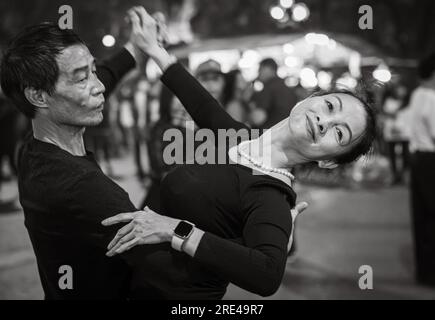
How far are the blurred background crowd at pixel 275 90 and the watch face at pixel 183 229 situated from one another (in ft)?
2.09

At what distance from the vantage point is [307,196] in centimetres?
855

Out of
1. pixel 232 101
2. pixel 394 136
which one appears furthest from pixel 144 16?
pixel 394 136

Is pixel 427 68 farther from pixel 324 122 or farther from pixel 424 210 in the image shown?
pixel 324 122

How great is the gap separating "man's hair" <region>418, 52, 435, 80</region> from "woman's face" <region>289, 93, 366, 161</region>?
3.62 m

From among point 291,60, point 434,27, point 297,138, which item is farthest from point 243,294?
point 434,27

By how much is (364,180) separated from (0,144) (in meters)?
6.06

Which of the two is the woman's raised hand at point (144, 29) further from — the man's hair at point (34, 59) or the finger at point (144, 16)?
the man's hair at point (34, 59)

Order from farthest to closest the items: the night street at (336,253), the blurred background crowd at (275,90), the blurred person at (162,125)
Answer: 1. the night street at (336,253)
2. the blurred background crowd at (275,90)
3. the blurred person at (162,125)

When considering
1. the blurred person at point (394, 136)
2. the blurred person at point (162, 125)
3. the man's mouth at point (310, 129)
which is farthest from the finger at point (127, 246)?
the blurred person at point (394, 136)

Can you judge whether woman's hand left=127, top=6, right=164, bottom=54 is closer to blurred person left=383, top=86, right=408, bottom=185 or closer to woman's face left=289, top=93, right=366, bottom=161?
woman's face left=289, top=93, right=366, bottom=161

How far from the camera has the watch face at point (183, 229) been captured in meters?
1.50

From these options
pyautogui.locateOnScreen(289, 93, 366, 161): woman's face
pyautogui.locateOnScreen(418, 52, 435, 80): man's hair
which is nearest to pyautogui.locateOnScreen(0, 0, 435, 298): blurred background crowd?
pyautogui.locateOnScreen(289, 93, 366, 161): woman's face

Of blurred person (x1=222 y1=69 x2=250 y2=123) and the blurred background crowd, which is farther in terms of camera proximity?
blurred person (x1=222 y1=69 x2=250 y2=123)

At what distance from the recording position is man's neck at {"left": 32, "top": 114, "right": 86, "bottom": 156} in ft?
5.67
